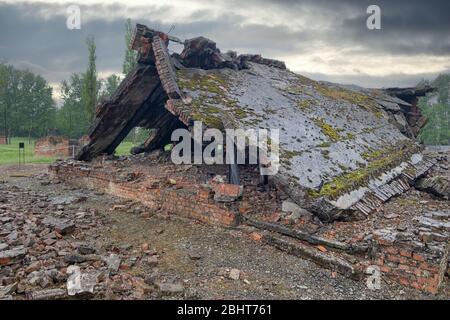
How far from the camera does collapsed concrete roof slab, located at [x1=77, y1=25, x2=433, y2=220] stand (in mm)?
5600

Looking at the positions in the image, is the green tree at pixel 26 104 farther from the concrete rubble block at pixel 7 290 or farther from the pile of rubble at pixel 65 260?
the concrete rubble block at pixel 7 290

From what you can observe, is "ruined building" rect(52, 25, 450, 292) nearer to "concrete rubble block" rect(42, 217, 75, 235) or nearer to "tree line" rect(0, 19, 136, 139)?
"concrete rubble block" rect(42, 217, 75, 235)

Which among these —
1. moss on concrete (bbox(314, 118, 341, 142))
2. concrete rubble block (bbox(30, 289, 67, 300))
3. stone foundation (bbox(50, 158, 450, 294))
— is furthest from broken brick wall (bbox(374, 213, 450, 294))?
concrete rubble block (bbox(30, 289, 67, 300))

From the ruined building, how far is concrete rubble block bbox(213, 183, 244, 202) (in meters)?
0.02

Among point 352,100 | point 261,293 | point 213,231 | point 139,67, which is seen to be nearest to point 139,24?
point 139,67

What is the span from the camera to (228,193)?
5977mm

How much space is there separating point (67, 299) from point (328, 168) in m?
4.65

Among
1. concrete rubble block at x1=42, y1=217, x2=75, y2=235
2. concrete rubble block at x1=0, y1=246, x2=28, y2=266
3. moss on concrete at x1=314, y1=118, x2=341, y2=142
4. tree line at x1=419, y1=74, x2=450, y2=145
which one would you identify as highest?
tree line at x1=419, y1=74, x2=450, y2=145

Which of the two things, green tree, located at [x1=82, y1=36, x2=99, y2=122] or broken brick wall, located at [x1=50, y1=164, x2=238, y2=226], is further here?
green tree, located at [x1=82, y1=36, x2=99, y2=122]

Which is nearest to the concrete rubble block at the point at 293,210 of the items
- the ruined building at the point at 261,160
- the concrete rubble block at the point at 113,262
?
the ruined building at the point at 261,160

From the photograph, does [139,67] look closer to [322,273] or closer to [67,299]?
[67,299]

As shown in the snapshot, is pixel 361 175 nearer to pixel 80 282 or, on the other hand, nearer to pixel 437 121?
pixel 80 282

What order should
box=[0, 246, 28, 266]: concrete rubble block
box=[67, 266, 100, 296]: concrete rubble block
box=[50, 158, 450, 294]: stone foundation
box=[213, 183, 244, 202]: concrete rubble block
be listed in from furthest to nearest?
box=[213, 183, 244, 202]: concrete rubble block
box=[0, 246, 28, 266]: concrete rubble block
box=[50, 158, 450, 294]: stone foundation
box=[67, 266, 100, 296]: concrete rubble block

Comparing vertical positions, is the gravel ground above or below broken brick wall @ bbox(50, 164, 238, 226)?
below
